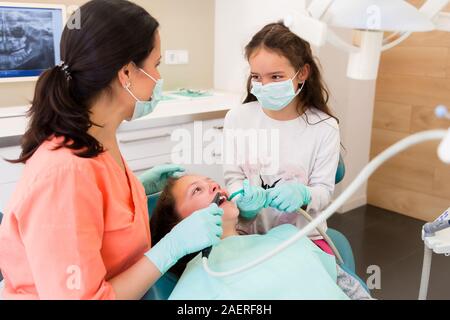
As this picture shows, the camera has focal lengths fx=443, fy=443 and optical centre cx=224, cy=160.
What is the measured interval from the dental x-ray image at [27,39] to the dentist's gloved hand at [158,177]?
53.6 inches

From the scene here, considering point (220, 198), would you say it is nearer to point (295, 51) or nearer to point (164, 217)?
point (164, 217)

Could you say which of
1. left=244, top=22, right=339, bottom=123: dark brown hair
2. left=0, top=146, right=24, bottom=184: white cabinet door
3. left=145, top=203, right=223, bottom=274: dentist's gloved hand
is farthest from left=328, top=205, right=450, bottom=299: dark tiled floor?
left=0, top=146, right=24, bottom=184: white cabinet door

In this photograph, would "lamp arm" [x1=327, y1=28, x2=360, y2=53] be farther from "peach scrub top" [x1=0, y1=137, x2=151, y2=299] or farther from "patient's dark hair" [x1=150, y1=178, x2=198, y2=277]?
"patient's dark hair" [x1=150, y1=178, x2=198, y2=277]

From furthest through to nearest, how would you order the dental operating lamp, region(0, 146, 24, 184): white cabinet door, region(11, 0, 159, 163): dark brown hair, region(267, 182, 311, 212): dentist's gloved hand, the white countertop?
1. the white countertop
2. region(0, 146, 24, 184): white cabinet door
3. region(267, 182, 311, 212): dentist's gloved hand
4. region(11, 0, 159, 163): dark brown hair
5. the dental operating lamp

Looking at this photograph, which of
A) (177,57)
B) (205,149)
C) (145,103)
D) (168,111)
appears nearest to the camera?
(145,103)

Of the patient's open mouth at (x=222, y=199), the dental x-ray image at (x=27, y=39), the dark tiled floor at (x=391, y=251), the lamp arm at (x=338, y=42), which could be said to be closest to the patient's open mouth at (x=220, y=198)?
the patient's open mouth at (x=222, y=199)

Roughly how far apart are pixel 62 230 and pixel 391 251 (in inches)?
94.9

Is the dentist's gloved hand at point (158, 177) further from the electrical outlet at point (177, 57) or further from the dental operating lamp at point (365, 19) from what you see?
the electrical outlet at point (177, 57)

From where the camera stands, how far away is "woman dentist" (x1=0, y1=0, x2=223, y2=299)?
88cm

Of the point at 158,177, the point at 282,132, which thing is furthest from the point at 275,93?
the point at 158,177

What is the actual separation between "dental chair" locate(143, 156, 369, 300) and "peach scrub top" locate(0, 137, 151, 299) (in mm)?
140

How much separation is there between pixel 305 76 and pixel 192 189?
584 mm

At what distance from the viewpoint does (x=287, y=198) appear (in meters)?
1.31

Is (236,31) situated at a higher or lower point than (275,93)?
higher
